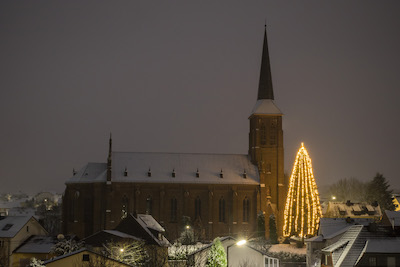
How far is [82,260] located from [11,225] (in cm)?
3532

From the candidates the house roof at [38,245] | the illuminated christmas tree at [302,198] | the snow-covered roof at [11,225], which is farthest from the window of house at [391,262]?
the snow-covered roof at [11,225]

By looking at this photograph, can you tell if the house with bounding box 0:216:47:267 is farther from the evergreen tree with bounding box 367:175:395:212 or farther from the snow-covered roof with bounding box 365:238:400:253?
the evergreen tree with bounding box 367:175:395:212

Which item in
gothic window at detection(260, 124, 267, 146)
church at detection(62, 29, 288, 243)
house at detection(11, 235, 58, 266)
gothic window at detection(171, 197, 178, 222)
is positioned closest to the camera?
house at detection(11, 235, 58, 266)

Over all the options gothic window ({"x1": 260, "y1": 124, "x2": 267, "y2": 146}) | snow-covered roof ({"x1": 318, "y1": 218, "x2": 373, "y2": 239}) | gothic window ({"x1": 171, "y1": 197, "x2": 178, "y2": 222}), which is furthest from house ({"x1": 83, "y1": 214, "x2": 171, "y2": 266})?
gothic window ({"x1": 260, "y1": 124, "x2": 267, "y2": 146})

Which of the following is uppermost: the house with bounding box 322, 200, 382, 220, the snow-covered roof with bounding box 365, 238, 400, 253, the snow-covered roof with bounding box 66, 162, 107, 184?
the snow-covered roof with bounding box 66, 162, 107, 184

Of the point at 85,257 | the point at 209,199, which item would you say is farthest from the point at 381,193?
the point at 85,257

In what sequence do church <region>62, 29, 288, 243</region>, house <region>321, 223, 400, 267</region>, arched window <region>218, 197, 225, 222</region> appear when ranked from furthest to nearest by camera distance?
arched window <region>218, 197, 225, 222</region>, church <region>62, 29, 288, 243</region>, house <region>321, 223, 400, 267</region>

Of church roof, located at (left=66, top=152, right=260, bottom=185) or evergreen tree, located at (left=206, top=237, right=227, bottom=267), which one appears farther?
church roof, located at (left=66, top=152, right=260, bottom=185)

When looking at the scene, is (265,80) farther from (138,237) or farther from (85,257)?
(85,257)

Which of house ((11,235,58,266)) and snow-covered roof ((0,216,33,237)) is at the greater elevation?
snow-covered roof ((0,216,33,237))

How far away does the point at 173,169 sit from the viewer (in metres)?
97.9

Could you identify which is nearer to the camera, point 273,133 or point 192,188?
point 192,188

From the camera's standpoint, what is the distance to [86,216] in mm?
93500

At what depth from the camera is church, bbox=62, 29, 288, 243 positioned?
93250 mm
